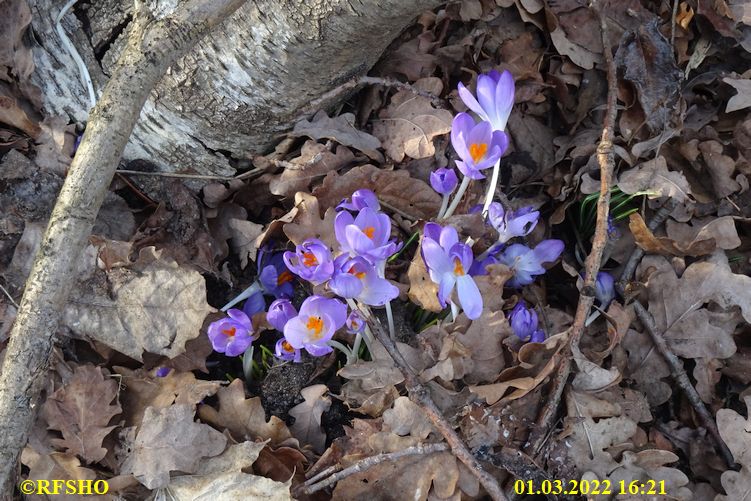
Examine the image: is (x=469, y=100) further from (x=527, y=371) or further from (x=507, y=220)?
(x=527, y=371)

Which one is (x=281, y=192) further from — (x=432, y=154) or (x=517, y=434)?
(x=517, y=434)

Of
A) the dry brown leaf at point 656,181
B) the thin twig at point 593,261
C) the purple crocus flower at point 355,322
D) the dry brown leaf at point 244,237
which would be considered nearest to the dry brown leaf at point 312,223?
the dry brown leaf at point 244,237

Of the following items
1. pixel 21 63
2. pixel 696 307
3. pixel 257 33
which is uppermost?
pixel 21 63

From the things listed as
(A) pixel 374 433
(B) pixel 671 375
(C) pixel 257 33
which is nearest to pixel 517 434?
(A) pixel 374 433

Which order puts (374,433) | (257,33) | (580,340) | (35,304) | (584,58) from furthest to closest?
1. (584,58)
2. (580,340)
3. (257,33)
4. (374,433)
5. (35,304)

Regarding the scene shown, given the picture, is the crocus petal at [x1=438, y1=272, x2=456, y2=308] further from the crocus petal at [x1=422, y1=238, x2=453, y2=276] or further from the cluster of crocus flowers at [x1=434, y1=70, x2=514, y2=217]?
the cluster of crocus flowers at [x1=434, y1=70, x2=514, y2=217]

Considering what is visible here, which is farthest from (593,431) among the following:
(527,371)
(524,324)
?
(524,324)
